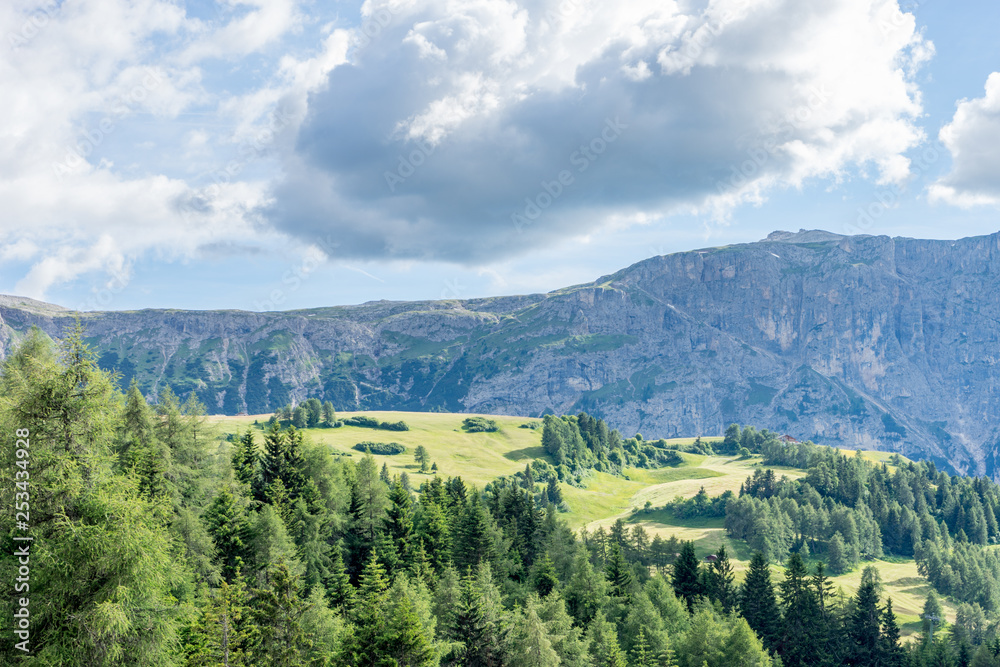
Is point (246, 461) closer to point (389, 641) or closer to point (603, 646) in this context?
point (389, 641)

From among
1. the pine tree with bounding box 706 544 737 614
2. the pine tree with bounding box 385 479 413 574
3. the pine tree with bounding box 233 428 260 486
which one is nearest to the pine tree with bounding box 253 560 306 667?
the pine tree with bounding box 233 428 260 486

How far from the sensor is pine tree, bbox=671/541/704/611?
106m

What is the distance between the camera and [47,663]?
Answer: 22500 millimetres

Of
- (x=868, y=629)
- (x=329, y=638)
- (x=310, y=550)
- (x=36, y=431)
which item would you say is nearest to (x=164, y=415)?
(x=310, y=550)

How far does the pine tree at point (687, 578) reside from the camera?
349 feet

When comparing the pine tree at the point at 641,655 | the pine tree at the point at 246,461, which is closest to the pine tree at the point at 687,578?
the pine tree at the point at 641,655

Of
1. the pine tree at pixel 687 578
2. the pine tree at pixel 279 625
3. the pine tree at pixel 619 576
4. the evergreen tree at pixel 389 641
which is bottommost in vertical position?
the pine tree at pixel 687 578

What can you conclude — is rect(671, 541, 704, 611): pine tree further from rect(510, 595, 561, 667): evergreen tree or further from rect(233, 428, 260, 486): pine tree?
rect(233, 428, 260, 486): pine tree

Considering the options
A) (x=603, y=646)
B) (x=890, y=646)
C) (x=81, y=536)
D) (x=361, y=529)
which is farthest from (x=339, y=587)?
(x=890, y=646)

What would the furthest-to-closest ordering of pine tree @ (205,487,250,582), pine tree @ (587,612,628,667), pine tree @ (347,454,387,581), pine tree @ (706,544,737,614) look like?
pine tree @ (706,544,737,614)
pine tree @ (347,454,387,581)
pine tree @ (587,612,628,667)
pine tree @ (205,487,250,582)

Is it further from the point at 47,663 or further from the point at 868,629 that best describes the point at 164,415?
the point at 868,629

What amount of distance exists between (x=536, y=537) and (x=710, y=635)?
28471mm

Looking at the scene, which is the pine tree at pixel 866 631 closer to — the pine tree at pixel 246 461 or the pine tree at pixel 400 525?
the pine tree at pixel 400 525

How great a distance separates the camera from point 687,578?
108 m
